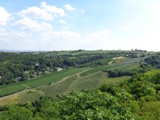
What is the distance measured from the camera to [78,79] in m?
142

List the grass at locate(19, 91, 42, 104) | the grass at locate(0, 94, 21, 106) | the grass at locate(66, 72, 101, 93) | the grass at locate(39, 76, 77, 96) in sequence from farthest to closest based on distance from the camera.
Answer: the grass at locate(66, 72, 101, 93)
the grass at locate(39, 76, 77, 96)
the grass at locate(19, 91, 42, 104)
the grass at locate(0, 94, 21, 106)

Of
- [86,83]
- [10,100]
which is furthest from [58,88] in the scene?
[10,100]

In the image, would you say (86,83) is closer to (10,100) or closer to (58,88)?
(58,88)

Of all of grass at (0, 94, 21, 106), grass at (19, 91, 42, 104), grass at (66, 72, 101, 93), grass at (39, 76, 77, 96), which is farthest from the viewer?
grass at (66, 72, 101, 93)

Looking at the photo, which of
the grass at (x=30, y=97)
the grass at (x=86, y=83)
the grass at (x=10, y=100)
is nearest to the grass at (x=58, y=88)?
the grass at (x=86, y=83)

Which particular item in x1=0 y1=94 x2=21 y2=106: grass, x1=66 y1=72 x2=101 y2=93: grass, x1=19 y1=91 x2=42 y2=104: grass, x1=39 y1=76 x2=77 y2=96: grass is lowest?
x1=0 y1=94 x2=21 y2=106: grass

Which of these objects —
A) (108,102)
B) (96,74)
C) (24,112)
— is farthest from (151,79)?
(96,74)

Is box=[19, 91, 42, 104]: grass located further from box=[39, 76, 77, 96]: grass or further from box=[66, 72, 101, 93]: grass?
box=[66, 72, 101, 93]: grass

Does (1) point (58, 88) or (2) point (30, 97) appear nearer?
(2) point (30, 97)

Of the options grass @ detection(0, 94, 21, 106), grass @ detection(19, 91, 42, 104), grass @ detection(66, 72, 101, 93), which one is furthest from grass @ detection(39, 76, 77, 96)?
grass @ detection(0, 94, 21, 106)

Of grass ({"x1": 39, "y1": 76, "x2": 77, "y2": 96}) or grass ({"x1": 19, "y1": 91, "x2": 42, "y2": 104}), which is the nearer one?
grass ({"x1": 19, "y1": 91, "x2": 42, "y2": 104})

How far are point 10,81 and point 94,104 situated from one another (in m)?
150

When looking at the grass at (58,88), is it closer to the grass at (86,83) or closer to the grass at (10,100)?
the grass at (86,83)

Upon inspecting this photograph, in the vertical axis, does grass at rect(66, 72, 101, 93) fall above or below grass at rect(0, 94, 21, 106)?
above
